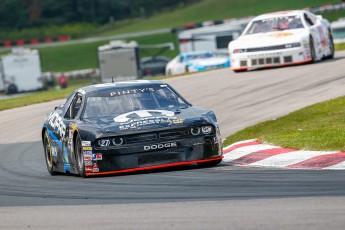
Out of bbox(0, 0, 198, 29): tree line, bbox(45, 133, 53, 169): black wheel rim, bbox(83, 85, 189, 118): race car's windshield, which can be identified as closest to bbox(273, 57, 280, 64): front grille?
bbox(45, 133, 53, 169): black wheel rim

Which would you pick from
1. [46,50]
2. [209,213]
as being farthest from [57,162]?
[46,50]

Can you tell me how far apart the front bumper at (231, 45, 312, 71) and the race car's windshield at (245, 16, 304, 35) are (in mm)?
867

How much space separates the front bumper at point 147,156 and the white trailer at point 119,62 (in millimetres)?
38348

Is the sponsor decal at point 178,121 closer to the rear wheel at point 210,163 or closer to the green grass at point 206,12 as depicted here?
the rear wheel at point 210,163

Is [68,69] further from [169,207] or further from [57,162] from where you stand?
[169,207]

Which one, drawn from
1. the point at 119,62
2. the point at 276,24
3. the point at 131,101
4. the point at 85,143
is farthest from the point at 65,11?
the point at 85,143

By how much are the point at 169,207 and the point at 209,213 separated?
64cm

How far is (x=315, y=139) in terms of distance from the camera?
523 inches

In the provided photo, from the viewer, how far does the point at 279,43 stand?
2578cm

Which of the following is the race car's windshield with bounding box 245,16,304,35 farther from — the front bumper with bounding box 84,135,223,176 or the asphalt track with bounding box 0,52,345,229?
the front bumper with bounding box 84,135,223,176

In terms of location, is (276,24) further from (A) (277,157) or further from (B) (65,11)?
(B) (65,11)

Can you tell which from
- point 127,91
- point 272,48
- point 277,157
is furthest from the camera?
point 272,48

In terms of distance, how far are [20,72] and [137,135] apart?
136 ft

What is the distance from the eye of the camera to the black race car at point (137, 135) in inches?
476
